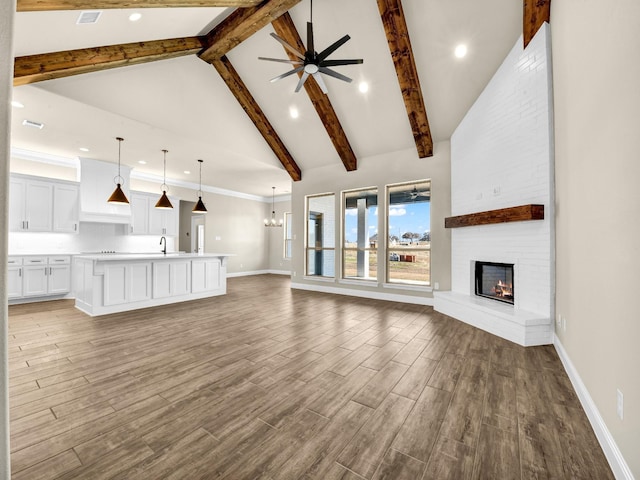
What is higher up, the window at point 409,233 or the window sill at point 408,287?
the window at point 409,233

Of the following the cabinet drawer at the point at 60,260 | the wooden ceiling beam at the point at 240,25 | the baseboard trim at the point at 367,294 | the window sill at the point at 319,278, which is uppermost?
the wooden ceiling beam at the point at 240,25

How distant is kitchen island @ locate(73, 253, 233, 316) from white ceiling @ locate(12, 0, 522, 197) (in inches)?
92.8

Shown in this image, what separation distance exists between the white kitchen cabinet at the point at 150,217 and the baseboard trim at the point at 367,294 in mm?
4073

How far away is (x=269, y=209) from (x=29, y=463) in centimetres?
1029

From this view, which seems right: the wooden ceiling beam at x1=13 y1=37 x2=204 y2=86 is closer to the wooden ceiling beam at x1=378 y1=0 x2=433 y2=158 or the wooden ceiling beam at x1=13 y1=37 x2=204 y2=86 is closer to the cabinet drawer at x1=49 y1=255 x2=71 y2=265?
the wooden ceiling beam at x1=378 y1=0 x2=433 y2=158

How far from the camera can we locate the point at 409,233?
5949 mm

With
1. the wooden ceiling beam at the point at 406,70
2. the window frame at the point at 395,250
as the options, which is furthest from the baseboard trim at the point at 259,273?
the wooden ceiling beam at the point at 406,70

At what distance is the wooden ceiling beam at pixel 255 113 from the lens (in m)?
5.07

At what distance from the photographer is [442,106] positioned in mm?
4781

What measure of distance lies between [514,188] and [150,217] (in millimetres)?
8281

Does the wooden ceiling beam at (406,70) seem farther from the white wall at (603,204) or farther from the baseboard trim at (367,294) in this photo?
the baseboard trim at (367,294)

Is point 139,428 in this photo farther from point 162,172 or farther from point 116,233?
point 162,172

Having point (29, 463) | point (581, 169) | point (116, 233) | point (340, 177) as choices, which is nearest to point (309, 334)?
point (29, 463)

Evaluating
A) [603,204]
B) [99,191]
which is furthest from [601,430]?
[99,191]
